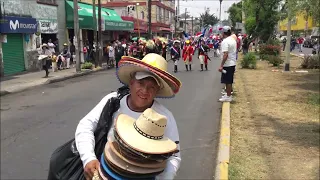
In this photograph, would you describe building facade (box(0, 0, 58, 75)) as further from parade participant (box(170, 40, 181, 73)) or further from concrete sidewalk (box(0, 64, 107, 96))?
parade participant (box(170, 40, 181, 73))

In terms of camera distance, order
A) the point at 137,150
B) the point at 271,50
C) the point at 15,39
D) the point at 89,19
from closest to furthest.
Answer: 1. the point at 137,150
2. the point at 15,39
3. the point at 271,50
4. the point at 89,19

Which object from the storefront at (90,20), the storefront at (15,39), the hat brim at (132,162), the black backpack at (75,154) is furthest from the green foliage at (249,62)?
the hat brim at (132,162)

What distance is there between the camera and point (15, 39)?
18.8m

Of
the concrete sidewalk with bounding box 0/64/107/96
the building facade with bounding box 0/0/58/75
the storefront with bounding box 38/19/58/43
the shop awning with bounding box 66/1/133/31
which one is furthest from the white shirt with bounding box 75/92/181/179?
the shop awning with bounding box 66/1/133/31

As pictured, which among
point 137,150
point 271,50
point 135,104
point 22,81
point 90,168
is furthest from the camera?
point 271,50

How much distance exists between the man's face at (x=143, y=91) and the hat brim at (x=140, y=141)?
36 cm

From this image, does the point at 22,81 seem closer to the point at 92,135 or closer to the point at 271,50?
the point at 92,135

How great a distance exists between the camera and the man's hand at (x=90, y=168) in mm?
2052

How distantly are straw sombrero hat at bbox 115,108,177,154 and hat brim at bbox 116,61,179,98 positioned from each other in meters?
0.40

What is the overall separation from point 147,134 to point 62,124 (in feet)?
19.6

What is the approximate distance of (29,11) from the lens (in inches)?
768

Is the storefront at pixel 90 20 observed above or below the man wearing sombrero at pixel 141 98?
above

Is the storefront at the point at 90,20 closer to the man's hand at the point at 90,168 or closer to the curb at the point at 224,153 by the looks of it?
the curb at the point at 224,153

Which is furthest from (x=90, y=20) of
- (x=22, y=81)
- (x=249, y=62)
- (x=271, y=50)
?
(x=271, y=50)
